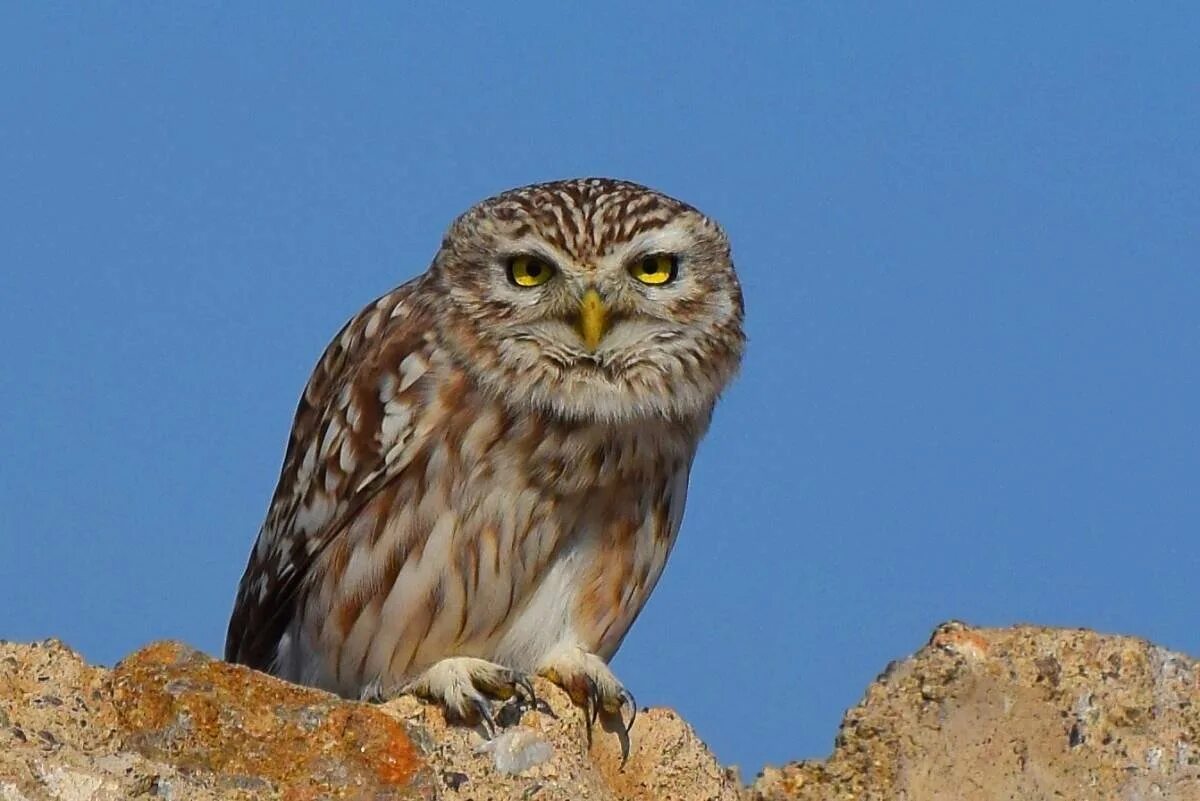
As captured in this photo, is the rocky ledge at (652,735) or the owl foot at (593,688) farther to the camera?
the owl foot at (593,688)

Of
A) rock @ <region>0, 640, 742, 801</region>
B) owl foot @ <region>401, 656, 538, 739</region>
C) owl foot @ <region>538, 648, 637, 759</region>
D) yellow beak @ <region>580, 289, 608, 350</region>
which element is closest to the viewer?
rock @ <region>0, 640, 742, 801</region>

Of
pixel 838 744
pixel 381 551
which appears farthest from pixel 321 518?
pixel 838 744

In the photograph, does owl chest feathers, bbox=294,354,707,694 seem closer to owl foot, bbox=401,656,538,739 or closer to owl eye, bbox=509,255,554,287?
owl eye, bbox=509,255,554,287

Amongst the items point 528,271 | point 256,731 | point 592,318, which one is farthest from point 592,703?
point 256,731

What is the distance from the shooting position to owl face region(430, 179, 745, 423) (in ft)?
19.4

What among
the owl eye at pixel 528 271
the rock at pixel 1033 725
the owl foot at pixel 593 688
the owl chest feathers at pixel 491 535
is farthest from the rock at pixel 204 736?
the owl eye at pixel 528 271

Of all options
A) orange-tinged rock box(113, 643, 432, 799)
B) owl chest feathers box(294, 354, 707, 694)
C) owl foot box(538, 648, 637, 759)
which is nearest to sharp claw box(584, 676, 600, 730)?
owl foot box(538, 648, 637, 759)

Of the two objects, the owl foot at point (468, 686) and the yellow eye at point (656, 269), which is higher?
the yellow eye at point (656, 269)

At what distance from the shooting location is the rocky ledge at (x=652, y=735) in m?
3.87

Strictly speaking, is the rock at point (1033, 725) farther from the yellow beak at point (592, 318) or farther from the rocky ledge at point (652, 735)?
the yellow beak at point (592, 318)

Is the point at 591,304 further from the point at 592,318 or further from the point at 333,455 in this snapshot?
the point at 333,455

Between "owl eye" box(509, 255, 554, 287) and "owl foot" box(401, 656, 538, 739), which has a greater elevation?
"owl eye" box(509, 255, 554, 287)

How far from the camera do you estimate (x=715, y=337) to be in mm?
6172

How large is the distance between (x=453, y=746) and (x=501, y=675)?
1056mm
